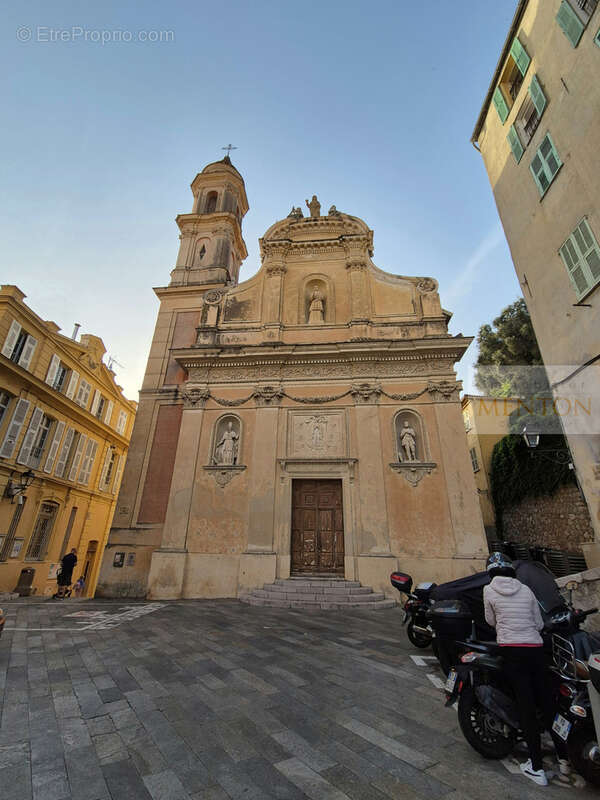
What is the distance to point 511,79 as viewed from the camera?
11672 mm

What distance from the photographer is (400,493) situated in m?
10.6

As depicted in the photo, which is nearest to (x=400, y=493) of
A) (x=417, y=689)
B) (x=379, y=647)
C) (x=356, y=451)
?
(x=356, y=451)

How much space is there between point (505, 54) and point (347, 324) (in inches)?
385

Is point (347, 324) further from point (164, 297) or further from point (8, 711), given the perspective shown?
point (8, 711)

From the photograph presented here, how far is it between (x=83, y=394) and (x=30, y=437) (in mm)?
4133

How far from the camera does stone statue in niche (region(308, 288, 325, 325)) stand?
13673 millimetres

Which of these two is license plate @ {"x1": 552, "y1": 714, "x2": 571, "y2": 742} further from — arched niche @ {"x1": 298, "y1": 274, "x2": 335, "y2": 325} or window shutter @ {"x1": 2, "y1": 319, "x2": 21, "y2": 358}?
window shutter @ {"x1": 2, "y1": 319, "x2": 21, "y2": 358}

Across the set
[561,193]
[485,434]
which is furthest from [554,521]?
[561,193]

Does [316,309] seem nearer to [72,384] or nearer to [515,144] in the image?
[515,144]

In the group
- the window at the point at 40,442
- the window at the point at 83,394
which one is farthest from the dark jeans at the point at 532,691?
the window at the point at 83,394

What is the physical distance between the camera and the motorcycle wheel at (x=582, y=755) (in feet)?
7.77

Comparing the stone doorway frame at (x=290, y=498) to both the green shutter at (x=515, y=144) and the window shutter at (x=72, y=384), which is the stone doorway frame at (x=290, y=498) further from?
the window shutter at (x=72, y=384)

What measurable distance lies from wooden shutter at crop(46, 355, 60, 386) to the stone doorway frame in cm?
1157

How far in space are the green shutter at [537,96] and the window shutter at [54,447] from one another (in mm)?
20855
